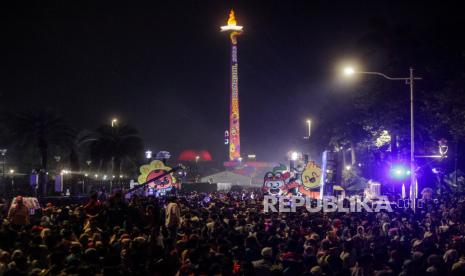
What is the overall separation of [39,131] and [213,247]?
30242mm

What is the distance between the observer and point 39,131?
40.5 metres

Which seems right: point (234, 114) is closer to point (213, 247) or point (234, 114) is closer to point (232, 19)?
point (232, 19)

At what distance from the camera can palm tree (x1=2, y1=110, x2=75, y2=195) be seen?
40.2 meters

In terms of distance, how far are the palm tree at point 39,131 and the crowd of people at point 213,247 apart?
21774mm

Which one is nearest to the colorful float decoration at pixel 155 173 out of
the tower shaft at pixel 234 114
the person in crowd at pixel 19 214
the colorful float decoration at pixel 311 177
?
the colorful float decoration at pixel 311 177

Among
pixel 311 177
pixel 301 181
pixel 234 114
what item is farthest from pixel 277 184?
pixel 234 114

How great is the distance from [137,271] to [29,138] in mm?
31235

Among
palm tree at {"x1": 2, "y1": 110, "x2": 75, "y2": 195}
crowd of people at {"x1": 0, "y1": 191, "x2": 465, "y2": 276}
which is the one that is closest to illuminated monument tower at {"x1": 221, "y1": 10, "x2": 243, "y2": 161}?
palm tree at {"x1": 2, "y1": 110, "x2": 75, "y2": 195}

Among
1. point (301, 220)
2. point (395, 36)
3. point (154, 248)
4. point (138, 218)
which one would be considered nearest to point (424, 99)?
point (395, 36)

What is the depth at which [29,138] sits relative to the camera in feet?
133

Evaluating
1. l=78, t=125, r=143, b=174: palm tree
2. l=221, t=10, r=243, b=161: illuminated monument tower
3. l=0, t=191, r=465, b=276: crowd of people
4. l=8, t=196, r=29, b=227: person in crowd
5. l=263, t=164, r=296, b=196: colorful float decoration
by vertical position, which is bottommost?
l=0, t=191, r=465, b=276: crowd of people

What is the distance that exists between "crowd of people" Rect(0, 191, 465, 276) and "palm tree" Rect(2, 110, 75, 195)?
21774mm

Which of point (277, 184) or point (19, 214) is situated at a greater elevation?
point (277, 184)

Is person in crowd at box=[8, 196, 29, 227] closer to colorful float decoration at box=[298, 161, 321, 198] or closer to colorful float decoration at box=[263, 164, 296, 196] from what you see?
colorful float decoration at box=[263, 164, 296, 196]
